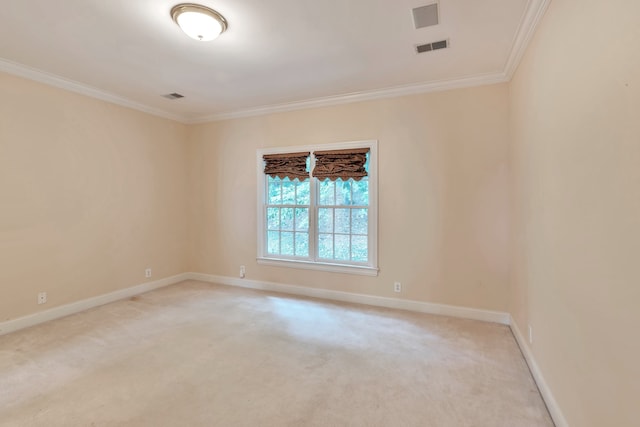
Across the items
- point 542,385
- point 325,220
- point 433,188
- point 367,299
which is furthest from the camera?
point 325,220

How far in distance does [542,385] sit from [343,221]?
2.64 metres

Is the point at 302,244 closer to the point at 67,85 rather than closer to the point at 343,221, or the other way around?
the point at 343,221

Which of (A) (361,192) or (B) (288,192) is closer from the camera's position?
→ (A) (361,192)

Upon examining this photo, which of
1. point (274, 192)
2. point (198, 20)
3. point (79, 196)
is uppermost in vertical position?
point (198, 20)

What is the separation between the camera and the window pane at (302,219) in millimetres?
4436

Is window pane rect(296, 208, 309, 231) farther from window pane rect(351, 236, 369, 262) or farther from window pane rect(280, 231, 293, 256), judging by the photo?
window pane rect(351, 236, 369, 262)

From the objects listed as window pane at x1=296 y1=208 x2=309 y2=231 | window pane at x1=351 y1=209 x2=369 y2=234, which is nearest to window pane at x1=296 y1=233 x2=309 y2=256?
window pane at x1=296 y1=208 x2=309 y2=231

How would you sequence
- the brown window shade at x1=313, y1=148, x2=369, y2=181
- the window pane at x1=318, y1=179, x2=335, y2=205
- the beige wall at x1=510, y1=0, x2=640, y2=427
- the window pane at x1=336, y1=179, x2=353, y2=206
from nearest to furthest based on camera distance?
the beige wall at x1=510, y1=0, x2=640, y2=427 → the brown window shade at x1=313, y1=148, x2=369, y2=181 → the window pane at x1=336, y1=179, x2=353, y2=206 → the window pane at x1=318, y1=179, x2=335, y2=205

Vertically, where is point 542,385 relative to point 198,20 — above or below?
below

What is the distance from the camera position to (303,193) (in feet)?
14.6

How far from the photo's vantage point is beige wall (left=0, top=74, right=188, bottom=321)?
3.17 metres

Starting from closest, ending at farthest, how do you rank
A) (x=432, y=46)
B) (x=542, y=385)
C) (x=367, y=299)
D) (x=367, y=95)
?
(x=542, y=385) → (x=432, y=46) → (x=367, y=95) → (x=367, y=299)

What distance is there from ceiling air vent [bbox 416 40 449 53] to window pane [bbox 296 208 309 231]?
2.45m

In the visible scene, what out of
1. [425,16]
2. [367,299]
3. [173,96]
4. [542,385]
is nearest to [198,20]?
[425,16]
